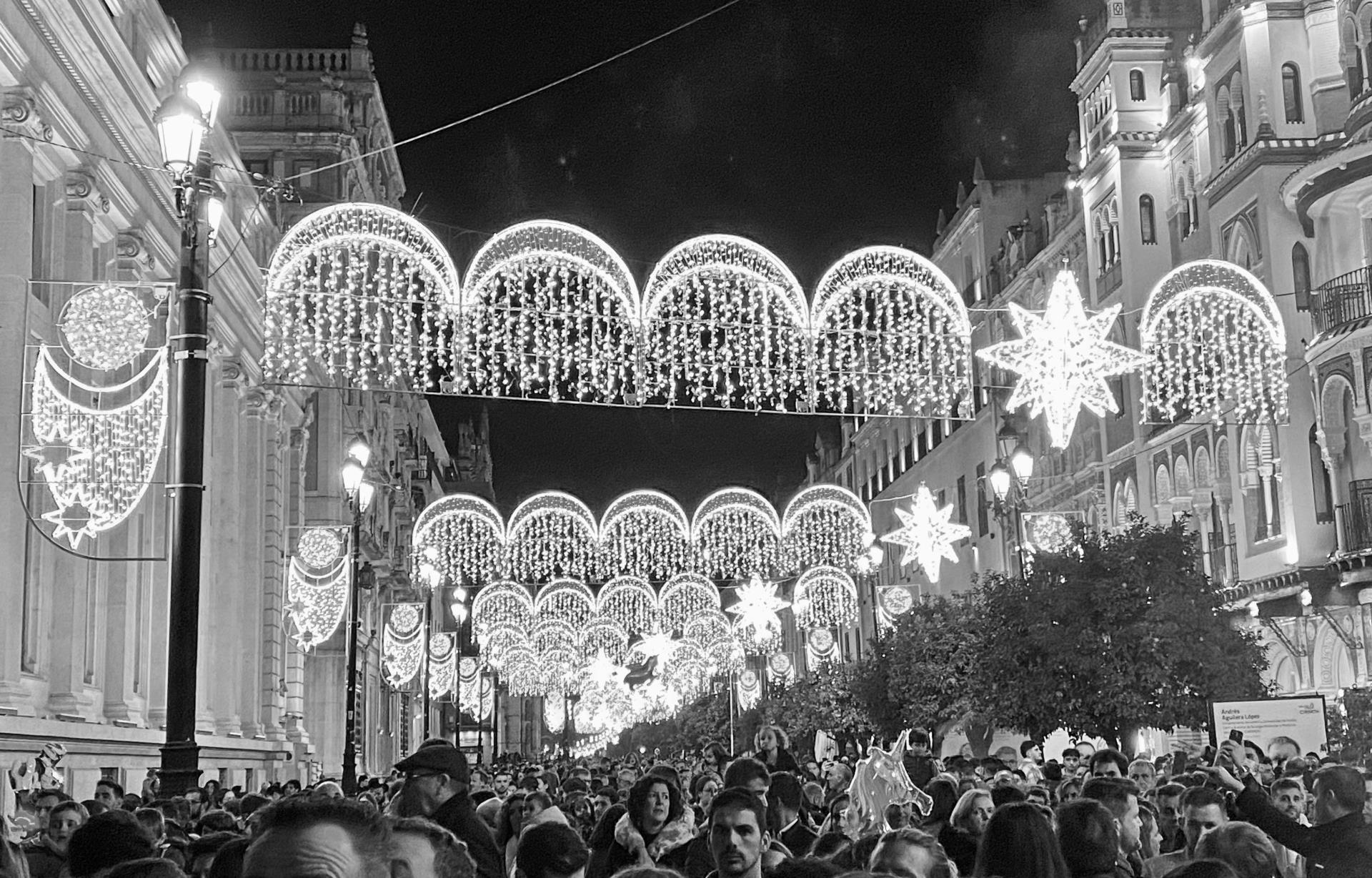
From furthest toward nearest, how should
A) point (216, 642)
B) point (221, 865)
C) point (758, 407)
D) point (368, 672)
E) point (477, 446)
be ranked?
point (477, 446) < point (368, 672) < point (216, 642) < point (758, 407) < point (221, 865)

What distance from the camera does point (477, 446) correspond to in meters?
172

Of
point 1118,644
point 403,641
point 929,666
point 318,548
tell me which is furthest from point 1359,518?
point 403,641

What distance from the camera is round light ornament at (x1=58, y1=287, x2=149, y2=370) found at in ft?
64.2

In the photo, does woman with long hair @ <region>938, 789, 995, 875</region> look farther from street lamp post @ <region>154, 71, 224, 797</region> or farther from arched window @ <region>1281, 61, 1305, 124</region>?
arched window @ <region>1281, 61, 1305, 124</region>

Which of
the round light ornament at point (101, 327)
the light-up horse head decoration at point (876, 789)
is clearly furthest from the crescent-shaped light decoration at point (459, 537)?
the light-up horse head decoration at point (876, 789)

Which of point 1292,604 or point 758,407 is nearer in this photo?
point 758,407

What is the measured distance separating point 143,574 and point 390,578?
135ft

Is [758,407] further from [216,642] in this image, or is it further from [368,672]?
[368,672]

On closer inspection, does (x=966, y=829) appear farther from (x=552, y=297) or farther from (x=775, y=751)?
(x=552, y=297)

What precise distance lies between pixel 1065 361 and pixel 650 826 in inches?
588

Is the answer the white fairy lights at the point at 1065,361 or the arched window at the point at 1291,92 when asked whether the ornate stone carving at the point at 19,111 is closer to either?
the white fairy lights at the point at 1065,361

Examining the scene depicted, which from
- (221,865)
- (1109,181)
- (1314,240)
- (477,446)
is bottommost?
(221,865)

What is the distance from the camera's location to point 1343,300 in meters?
34.8

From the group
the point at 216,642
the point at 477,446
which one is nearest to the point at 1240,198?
the point at 216,642
